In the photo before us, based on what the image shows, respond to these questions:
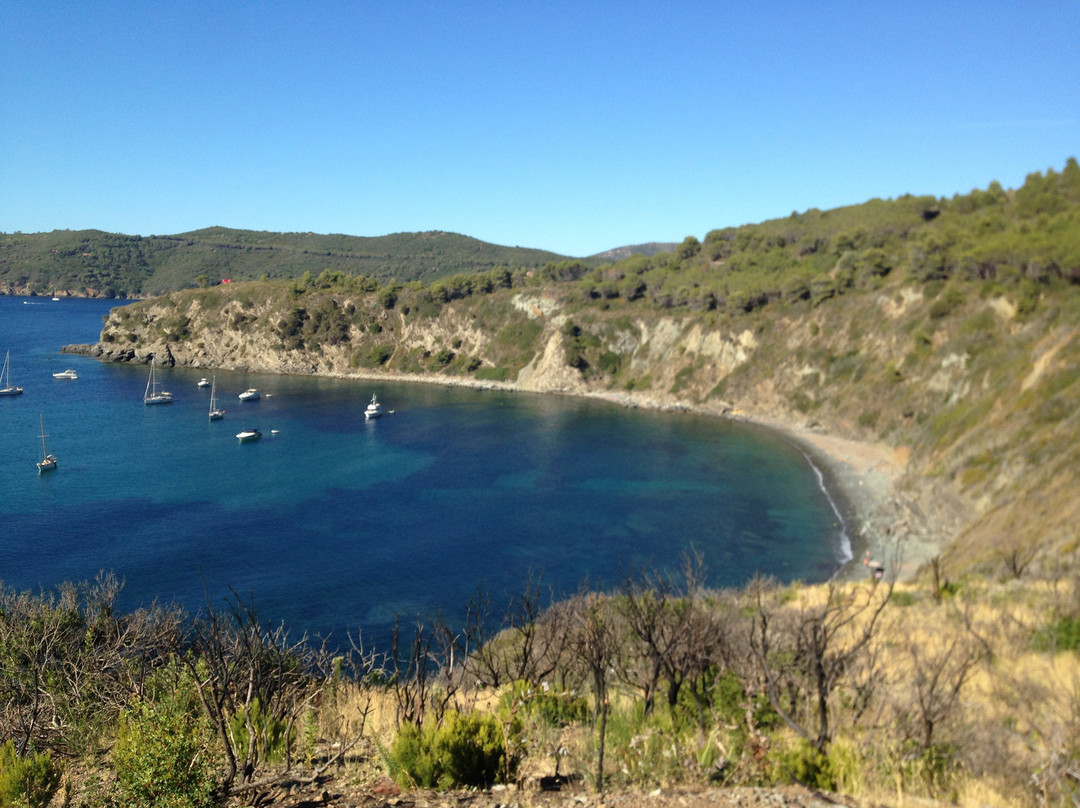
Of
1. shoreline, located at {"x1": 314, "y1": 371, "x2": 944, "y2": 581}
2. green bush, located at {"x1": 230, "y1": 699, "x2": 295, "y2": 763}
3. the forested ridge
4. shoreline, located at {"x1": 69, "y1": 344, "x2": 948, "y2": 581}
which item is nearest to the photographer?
the forested ridge

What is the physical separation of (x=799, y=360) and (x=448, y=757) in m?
72.7

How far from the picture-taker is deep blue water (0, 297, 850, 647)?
3466 cm

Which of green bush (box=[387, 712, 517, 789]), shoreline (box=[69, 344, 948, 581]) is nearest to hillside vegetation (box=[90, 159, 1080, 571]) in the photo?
shoreline (box=[69, 344, 948, 581])

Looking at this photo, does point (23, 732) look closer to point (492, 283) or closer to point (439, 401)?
point (439, 401)

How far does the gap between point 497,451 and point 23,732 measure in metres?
54.2

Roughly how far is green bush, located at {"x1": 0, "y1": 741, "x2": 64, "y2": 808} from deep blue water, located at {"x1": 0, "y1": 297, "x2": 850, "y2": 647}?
19254 mm

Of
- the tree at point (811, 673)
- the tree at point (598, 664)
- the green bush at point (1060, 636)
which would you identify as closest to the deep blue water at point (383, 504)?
the tree at point (598, 664)

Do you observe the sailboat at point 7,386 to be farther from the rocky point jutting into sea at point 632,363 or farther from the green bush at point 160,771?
the green bush at point 160,771

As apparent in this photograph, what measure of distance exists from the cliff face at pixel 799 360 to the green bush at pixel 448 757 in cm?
2176

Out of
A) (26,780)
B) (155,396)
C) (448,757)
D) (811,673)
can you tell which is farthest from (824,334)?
(26,780)

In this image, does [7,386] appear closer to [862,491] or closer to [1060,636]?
[862,491]

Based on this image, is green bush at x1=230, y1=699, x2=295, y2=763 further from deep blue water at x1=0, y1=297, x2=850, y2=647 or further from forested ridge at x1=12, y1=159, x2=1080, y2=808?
deep blue water at x1=0, y1=297, x2=850, y2=647

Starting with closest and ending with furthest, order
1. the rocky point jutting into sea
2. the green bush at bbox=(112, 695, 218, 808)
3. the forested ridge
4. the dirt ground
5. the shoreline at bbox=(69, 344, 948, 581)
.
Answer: the green bush at bbox=(112, 695, 218, 808) → the dirt ground → the forested ridge → the shoreline at bbox=(69, 344, 948, 581) → the rocky point jutting into sea

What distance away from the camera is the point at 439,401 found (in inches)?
3548
